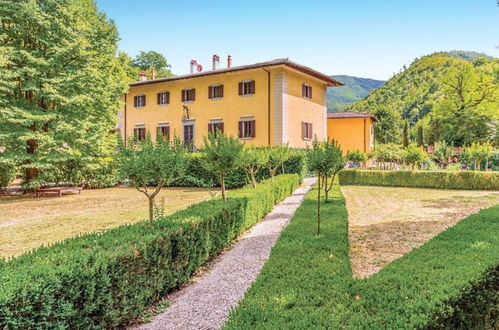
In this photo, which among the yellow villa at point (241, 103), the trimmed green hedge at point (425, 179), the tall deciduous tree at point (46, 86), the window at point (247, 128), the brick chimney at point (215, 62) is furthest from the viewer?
the brick chimney at point (215, 62)

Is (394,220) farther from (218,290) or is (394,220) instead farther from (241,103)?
(241,103)

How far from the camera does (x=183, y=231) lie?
197 inches

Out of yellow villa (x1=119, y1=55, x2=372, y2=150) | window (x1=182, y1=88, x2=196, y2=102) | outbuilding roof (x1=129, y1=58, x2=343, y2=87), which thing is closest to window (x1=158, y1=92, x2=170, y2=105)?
yellow villa (x1=119, y1=55, x2=372, y2=150)

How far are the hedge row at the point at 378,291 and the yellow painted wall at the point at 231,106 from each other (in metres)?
17.9

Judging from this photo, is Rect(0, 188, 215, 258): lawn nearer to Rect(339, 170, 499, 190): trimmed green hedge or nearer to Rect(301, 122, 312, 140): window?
Rect(339, 170, 499, 190): trimmed green hedge

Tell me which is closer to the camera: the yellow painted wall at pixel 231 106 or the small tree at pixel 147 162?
the small tree at pixel 147 162

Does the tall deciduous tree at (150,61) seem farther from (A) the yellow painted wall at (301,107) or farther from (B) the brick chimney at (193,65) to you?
(A) the yellow painted wall at (301,107)

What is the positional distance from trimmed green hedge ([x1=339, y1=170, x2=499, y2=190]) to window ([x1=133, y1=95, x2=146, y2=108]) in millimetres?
17118

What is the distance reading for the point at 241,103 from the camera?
23.4 metres

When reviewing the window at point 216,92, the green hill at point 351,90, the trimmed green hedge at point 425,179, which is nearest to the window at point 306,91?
the window at point 216,92

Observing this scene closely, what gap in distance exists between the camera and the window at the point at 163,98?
2675cm

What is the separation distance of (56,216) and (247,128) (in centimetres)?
1419

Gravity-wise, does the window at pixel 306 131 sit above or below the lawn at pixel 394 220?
above

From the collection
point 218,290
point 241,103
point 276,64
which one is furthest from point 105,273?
point 241,103
